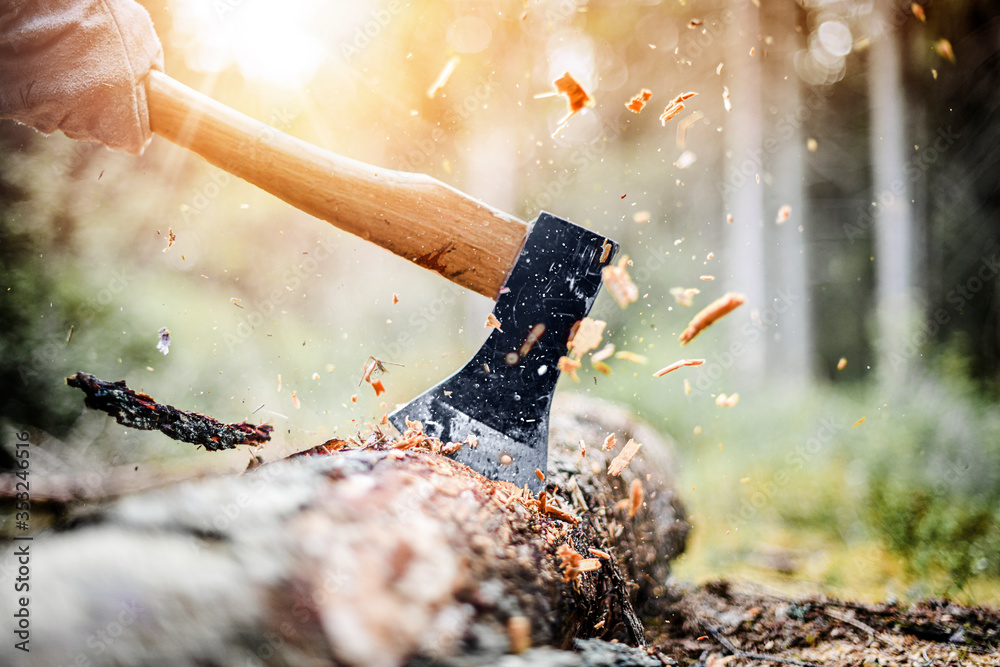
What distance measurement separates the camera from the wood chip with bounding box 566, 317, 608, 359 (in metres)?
1.36

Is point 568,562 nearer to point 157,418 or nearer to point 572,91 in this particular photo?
point 157,418

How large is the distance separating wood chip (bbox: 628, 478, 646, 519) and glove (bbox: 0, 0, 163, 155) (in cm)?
206

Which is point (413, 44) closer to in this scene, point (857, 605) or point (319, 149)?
point (319, 149)

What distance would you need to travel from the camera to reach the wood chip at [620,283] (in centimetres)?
140

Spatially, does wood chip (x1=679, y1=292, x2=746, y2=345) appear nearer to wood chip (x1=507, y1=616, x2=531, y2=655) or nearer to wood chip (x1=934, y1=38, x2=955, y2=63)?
wood chip (x1=507, y1=616, x2=531, y2=655)

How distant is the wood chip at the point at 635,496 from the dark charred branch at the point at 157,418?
129 centimetres

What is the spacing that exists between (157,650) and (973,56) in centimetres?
778

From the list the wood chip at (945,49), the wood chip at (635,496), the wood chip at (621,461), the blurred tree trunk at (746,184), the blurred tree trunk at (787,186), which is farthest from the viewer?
the blurred tree trunk at (787,186)

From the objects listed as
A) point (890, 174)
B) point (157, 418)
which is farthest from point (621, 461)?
point (890, 174)

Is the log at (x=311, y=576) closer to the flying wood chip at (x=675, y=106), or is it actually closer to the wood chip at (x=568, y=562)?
the wood chip at (x=568, y=562)

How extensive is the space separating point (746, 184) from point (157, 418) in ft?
26.0

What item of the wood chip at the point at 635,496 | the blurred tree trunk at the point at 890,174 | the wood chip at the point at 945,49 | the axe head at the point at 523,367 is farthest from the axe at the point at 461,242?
the wood chip at the point at 945,49

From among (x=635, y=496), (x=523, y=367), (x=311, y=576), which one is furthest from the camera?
(x=635, y=496)

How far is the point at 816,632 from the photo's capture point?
156 cm
